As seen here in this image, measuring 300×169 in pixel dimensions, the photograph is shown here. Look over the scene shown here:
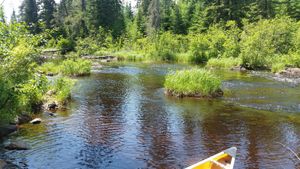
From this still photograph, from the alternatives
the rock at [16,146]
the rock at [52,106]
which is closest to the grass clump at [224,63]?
the rock at [52,106]

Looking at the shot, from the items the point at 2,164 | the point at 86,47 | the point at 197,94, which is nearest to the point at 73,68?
the point at 197,94

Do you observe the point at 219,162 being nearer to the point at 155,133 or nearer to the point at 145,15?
the point at 155,133

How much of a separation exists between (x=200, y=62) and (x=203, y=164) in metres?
40.9

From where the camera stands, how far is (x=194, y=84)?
70.3ft

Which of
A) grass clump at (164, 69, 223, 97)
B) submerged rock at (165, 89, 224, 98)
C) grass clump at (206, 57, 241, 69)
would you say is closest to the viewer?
grass clump at (164, 69, 223, 97)

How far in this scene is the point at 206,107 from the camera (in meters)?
19.1

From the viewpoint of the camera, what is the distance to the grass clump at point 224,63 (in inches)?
1646

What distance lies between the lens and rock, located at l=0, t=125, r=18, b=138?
13.0 meters

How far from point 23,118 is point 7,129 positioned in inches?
70.0

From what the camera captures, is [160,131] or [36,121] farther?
[36,121]

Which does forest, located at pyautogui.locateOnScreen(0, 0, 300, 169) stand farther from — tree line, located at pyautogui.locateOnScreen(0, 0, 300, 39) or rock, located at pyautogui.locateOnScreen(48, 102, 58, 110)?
tree line, located at pyautogui.locateOnScreen(0, 0, 300, 39)

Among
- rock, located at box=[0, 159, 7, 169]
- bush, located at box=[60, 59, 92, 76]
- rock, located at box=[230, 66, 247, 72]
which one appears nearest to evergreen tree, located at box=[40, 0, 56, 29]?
bush, located at box=[60, 59, 92, 76]

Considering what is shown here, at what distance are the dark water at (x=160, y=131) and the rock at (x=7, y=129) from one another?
36cm

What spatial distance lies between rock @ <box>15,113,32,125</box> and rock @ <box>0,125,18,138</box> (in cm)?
86
